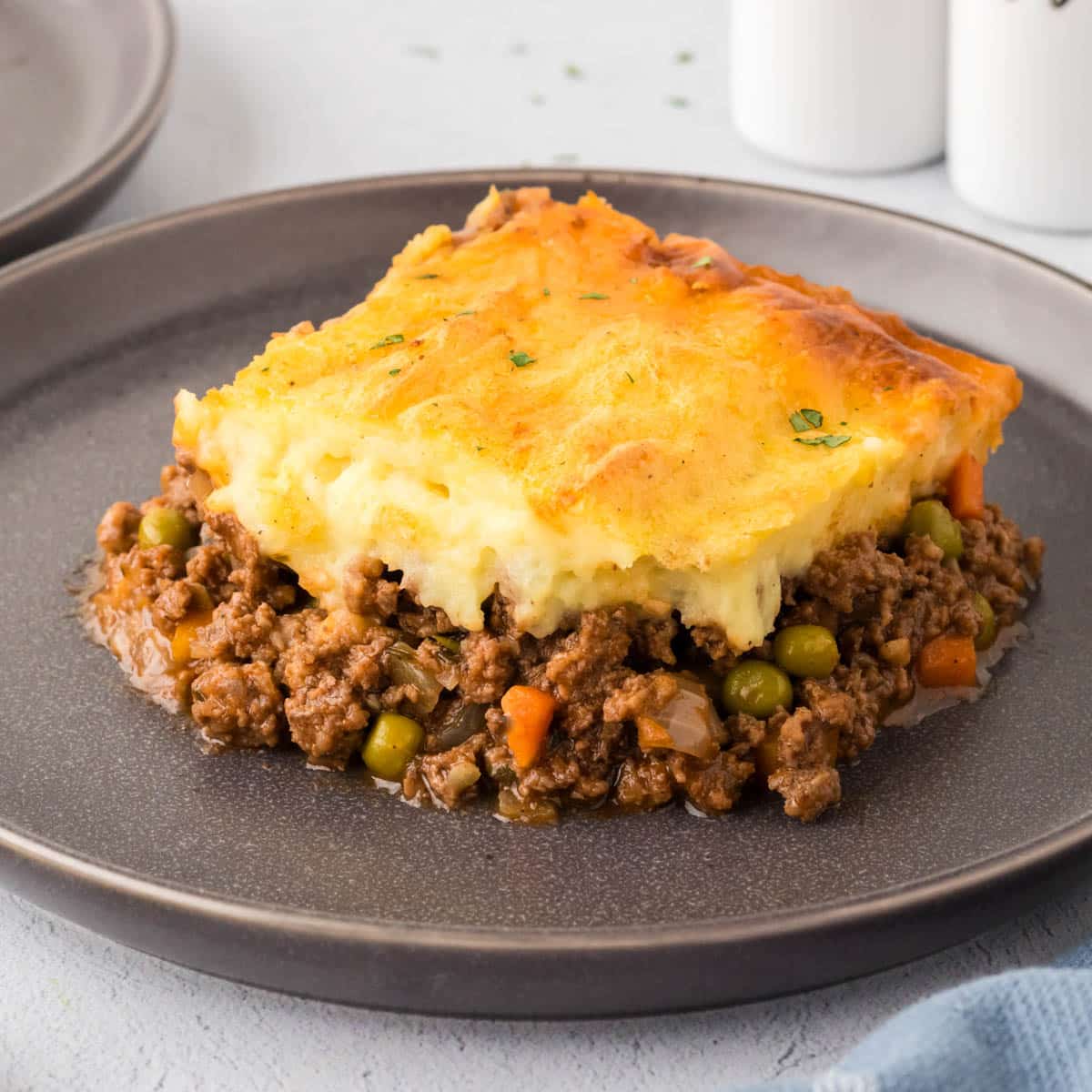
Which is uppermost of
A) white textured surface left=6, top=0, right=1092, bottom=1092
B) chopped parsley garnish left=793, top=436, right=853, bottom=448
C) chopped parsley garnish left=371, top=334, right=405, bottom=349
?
chopped parsley garnish left=371, top=334, right=405, bottom=349

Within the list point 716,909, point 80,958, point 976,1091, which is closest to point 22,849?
point 80,958

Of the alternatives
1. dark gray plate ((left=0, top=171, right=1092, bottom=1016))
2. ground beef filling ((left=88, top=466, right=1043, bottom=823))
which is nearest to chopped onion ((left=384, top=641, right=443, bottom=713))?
ground beef filling ((left=88, top=466, right=1043, bottom=823))

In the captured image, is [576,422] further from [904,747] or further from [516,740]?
[904,747]

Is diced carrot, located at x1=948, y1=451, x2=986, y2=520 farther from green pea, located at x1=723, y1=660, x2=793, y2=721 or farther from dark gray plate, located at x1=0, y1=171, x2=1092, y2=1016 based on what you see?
green pea, located at x1=723, y1=660, x2=793, y2=721

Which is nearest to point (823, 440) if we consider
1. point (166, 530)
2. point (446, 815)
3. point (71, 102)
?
point (446, 815)

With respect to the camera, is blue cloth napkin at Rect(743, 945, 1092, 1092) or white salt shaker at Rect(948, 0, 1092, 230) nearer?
blue cloth napkin at Rect(743, 945, 1092, 1092)

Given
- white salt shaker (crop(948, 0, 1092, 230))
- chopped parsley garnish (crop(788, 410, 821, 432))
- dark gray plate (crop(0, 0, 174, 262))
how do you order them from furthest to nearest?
white salt shaker (crop(948, 0, 1092, 230)) → dark gray plate (crop(0, 0, 174, 262)) → chopped parsley garnish (crop(788, 410, 821, 432))
